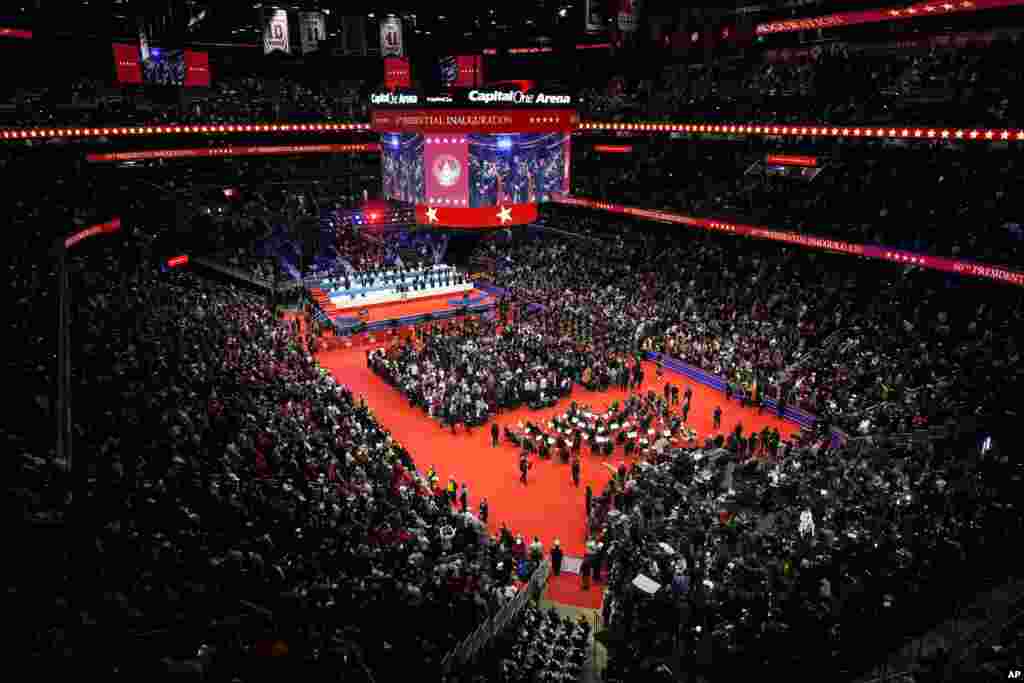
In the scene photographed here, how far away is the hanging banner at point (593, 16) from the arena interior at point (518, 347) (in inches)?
17.5

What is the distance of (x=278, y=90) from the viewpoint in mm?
44438

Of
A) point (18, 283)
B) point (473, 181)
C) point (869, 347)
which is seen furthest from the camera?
point (473, 181)

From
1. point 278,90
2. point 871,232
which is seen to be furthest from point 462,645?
point 278,90

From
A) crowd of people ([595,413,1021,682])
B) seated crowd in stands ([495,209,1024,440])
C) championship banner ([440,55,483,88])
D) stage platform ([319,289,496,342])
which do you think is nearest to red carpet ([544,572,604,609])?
crowd of people ([595,413,1021,682])

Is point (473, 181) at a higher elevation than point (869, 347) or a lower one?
higher

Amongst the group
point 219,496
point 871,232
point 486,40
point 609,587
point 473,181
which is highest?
point 486,40

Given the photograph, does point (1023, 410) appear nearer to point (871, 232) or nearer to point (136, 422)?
point (871, 232)

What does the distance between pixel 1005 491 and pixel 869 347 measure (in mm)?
9450

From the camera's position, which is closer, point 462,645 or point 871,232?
point 462,645

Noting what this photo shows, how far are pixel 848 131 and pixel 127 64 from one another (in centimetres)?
2933

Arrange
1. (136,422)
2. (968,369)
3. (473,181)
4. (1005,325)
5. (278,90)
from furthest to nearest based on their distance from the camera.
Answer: (278,90) → (473,181) → (1005,325) → (968,369) → (136,422)

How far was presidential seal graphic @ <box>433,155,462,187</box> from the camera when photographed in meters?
23.7

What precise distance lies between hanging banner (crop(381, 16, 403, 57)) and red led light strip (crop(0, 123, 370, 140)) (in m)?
17.9

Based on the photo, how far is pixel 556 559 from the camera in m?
14.1
